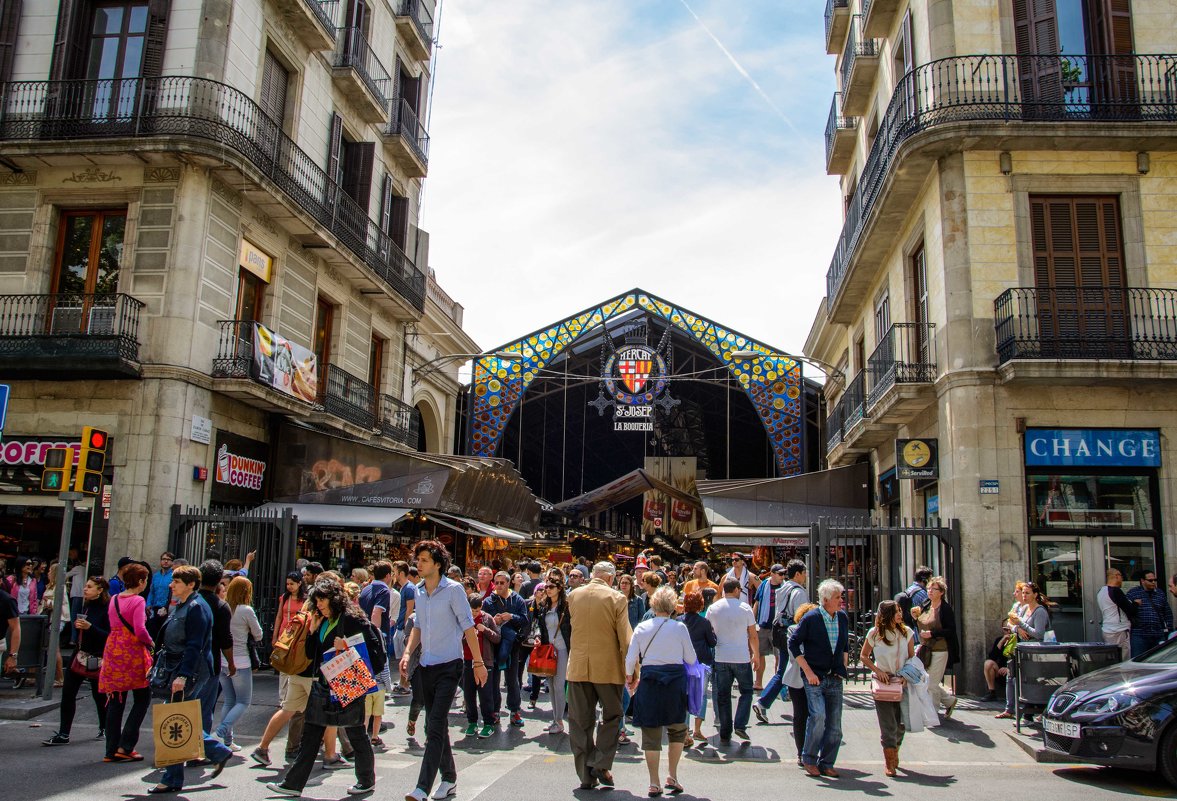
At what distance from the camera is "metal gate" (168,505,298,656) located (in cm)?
1420

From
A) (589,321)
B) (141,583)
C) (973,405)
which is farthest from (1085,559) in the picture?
(589,321)

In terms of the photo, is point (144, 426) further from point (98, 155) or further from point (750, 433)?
point (750, 433)

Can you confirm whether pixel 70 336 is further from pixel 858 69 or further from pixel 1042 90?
pixel 858 69

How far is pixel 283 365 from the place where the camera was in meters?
17.8

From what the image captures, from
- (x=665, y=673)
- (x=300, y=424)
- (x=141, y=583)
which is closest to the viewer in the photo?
(x=665, y=673)

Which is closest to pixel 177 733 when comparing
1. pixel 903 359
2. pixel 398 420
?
pixel 903 359

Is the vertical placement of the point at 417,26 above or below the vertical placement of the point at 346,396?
above

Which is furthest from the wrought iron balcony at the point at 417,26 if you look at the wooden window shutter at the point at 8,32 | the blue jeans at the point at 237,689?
the blue jeans at the point at 237,689

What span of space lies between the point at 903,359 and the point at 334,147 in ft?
43.3

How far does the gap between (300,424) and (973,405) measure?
12.6m

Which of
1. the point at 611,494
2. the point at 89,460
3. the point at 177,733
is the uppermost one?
the point at 611,494

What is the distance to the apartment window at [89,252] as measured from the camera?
1611 cm

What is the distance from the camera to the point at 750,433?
35.8 meters

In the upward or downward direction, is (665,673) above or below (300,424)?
below
